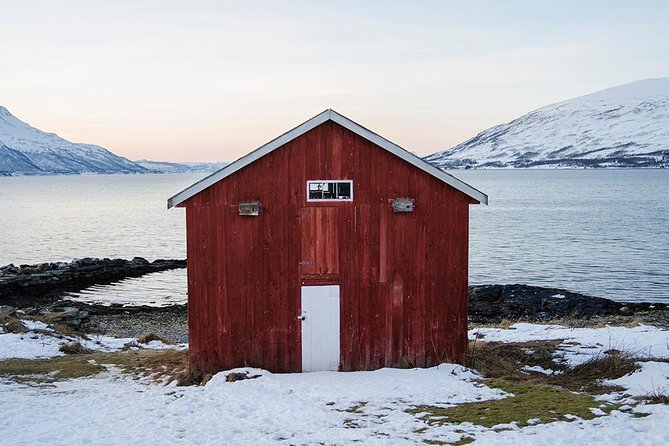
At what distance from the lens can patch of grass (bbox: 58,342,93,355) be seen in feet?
69.0

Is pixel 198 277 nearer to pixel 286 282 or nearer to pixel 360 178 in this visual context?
pixel 286 282

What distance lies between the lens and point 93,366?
62.6ft

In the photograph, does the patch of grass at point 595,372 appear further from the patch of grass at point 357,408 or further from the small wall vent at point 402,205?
the small wall vent at point 402,205

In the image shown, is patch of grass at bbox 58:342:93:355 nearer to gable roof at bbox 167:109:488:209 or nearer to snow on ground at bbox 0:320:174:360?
snow on ground at bbox 0:320:174:360

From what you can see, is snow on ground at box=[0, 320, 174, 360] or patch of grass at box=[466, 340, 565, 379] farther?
snow on ground at box=[0, 320, 174, 360]

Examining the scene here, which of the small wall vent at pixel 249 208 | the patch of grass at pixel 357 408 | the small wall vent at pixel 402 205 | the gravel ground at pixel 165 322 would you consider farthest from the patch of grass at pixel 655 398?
the gravel ground at pixel 165 322

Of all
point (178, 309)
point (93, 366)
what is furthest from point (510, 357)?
point (178, 309)

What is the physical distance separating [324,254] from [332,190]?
166 cm

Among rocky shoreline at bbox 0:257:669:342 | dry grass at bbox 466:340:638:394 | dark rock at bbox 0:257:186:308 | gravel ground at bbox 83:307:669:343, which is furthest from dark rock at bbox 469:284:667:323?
dark rock at bbox 0:257:186:308

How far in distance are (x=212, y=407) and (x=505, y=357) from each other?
9025 mm

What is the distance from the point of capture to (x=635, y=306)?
35750mm

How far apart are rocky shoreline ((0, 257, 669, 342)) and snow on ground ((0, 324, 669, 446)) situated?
13.9 metres

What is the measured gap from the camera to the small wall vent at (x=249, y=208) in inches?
664

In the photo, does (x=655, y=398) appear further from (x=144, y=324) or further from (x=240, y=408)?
(x=144, y=324)
